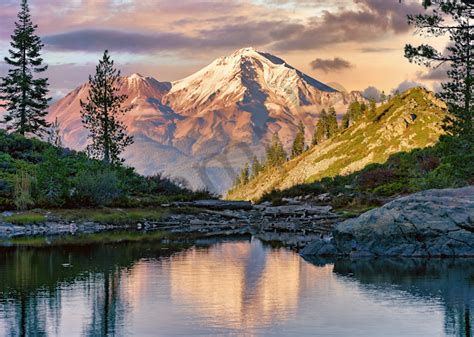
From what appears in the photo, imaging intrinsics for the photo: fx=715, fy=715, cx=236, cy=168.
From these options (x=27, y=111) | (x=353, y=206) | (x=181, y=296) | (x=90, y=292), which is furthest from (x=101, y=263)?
(x=27, y=111)

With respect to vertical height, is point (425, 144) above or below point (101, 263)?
above

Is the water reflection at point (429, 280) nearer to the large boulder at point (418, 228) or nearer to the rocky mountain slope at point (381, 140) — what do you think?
the large boulder at point (418, 228)

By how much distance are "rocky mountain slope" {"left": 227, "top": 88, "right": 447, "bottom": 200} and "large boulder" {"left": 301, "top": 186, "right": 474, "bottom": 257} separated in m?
118

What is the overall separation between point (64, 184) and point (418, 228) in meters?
40.6

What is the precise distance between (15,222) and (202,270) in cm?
2856

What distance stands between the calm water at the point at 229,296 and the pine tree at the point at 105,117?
4467 centimetres

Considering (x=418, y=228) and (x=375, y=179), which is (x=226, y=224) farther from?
(x=418, y=228)

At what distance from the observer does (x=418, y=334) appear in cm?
2078

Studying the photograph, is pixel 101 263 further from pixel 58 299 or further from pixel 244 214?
pixel 244 214

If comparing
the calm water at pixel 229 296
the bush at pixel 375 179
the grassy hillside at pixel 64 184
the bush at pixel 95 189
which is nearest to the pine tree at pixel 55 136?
the grassy hillside at pixel 64 184

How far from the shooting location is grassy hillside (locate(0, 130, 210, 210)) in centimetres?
6544

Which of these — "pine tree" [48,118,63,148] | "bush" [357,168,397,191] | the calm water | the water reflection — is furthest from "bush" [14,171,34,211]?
"bush" [357,168,397,191]

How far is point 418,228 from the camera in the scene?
37375mm

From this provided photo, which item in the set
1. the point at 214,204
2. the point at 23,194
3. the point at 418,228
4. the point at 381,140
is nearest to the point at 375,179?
the point at 214,204
